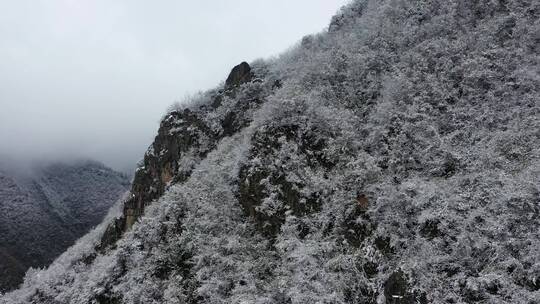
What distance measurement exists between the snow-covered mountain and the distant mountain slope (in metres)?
87.8

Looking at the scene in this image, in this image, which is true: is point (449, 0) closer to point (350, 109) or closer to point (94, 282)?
point (350, 109)

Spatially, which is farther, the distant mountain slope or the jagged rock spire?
the distant mountain slope

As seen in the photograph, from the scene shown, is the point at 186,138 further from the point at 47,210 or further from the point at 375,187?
the point at 47,210

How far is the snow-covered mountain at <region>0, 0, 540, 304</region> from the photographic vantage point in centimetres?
1341

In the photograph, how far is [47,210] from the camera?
139 metres

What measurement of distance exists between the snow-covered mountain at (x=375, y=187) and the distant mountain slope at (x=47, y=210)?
8783 cm

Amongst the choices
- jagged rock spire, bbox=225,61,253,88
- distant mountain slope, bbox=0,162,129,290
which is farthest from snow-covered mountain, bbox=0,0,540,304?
distant mountain slope, bbox=0,162,129,290

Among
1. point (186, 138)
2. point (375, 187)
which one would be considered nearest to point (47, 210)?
point (186, 138)

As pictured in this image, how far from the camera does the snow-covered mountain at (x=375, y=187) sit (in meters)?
13.4

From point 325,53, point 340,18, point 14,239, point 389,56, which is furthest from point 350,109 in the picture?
point 14,239

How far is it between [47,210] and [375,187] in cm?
14493

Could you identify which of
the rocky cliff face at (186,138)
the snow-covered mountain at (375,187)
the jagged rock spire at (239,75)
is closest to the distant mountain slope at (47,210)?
the rocky cliff face at (186,138)

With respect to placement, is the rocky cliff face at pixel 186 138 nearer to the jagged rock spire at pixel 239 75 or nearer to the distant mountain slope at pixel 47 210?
the jagged rock spire at pixel 239 75

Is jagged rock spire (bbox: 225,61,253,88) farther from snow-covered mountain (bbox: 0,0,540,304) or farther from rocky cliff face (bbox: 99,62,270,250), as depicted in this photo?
snow-covered mountain (bbox: 0,0,540,304)
